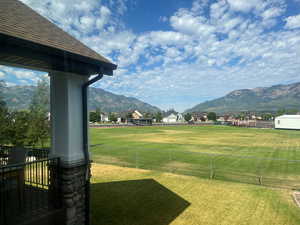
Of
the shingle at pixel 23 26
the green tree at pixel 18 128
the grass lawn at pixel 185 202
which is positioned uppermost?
the shingle at pixel 23 26

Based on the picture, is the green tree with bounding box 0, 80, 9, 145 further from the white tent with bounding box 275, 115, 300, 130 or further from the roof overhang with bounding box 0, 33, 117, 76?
the white tent with bounding box 275, 115, 300, 130

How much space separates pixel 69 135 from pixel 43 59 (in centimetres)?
152

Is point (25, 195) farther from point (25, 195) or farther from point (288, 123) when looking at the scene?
point (288, 123)

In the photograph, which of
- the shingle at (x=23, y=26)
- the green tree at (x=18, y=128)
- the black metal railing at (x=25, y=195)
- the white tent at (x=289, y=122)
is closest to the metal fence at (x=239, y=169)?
the green tree at (x=18, y=128)

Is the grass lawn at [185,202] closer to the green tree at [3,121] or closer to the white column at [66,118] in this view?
the white column at [66,118]

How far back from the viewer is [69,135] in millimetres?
3848

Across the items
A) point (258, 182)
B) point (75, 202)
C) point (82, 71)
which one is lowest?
point (258, 182)

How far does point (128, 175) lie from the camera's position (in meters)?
9.63

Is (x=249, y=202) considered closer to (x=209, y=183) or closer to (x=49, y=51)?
(x=209, y=183)

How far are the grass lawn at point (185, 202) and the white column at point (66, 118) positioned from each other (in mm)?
2644

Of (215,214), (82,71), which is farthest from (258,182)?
(82,71)

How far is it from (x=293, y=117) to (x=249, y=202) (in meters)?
60.5

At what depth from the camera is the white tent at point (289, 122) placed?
173ft

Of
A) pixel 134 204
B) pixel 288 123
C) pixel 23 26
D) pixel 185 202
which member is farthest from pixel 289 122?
pixel 23 26
